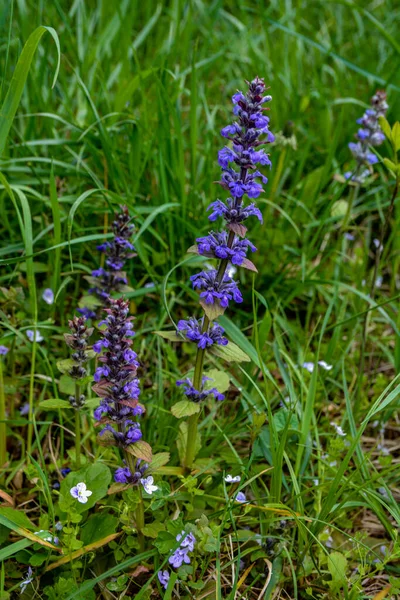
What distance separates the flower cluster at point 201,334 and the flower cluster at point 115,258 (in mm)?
729

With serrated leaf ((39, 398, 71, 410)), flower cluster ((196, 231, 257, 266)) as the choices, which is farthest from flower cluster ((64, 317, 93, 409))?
flower cluster ((196, 231, 257, 266))

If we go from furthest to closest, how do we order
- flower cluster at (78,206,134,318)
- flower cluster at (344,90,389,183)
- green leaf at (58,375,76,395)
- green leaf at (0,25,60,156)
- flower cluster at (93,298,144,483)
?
flower cluster at (344,90,389,183)
flower cluster at (78,206,134,318)
green leaf at (58,375,76,395)
green leaf at (0,25,60,156)
flower cluster at (93,298,144,483)

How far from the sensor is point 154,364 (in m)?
3.49

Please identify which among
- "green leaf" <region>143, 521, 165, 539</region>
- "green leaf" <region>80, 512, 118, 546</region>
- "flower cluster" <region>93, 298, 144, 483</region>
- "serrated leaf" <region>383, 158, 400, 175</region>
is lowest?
"green leaf" <region>80, 512, 118, 546</region>

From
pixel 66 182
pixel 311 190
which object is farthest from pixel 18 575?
pixel 311 190

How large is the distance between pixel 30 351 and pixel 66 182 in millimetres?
1313

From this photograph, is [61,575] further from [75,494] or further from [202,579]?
[202,579]

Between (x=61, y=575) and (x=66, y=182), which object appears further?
(x=66, y=182)

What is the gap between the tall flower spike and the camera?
2301mm

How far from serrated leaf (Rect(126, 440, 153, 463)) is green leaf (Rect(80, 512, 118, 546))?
1.10 ft

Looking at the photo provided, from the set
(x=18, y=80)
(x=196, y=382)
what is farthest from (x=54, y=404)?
(x=18, y=80)

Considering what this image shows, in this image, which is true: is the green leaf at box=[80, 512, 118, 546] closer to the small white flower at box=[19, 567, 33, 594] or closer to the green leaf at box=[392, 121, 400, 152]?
the small white flower at box=[19, 567, 33, 594]

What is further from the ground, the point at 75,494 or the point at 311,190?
the point at 311,190

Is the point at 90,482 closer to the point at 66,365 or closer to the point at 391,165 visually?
the point at 66,365
